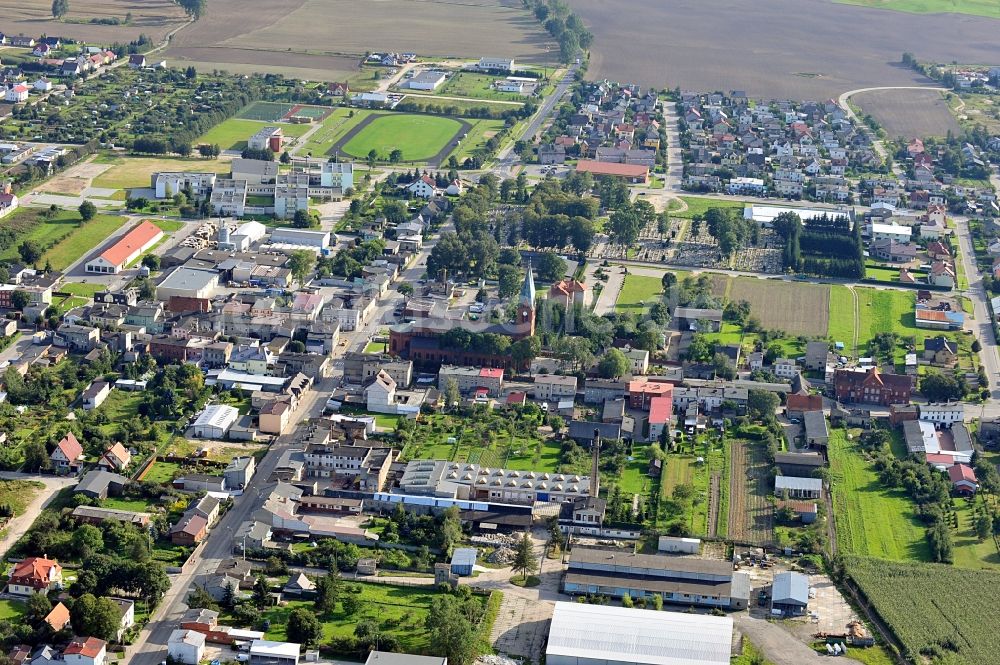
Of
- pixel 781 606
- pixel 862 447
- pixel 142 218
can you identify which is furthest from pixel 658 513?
pixel 142 218

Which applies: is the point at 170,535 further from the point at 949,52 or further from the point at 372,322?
the point at 949,52

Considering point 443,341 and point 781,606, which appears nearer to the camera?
point 781,606

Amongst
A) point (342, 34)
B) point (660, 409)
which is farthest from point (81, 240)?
point (342, 34)

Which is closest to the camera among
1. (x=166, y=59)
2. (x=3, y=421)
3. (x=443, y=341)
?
(x=3, y=421)

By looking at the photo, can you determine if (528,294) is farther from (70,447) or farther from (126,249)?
(126,249)

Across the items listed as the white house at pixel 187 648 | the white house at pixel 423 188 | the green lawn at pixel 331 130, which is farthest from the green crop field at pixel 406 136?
the white house at pixel 187 648

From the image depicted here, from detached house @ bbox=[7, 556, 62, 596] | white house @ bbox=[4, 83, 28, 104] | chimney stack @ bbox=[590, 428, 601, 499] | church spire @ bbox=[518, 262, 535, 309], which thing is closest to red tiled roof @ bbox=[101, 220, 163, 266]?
church spire @ bbox=[518, 262, 535, 309]

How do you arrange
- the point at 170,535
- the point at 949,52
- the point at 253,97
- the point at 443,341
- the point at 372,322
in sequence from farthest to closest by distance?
the point at 949,52, the point at 253,97, the point at 372,322, the point at 443,341, the point at 170,535

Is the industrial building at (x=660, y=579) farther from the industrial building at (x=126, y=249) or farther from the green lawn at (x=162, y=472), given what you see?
the industrial building at (x=126, y=249)
